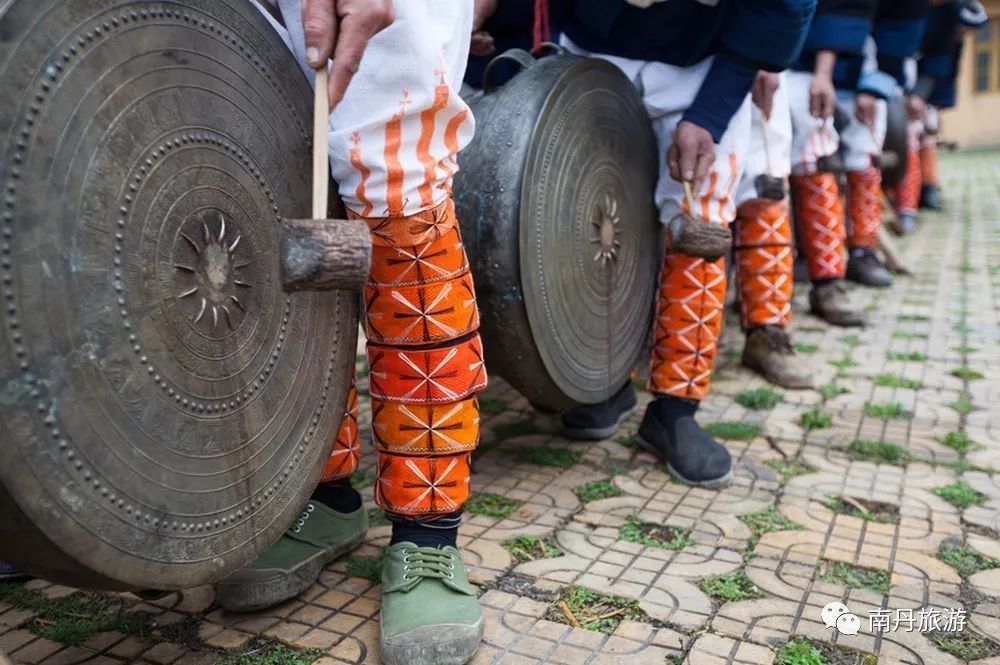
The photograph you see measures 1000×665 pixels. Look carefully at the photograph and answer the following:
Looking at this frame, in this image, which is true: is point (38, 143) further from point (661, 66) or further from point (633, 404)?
point (633, 404)

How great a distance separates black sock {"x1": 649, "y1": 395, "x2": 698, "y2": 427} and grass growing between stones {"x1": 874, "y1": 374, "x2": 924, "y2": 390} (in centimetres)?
110

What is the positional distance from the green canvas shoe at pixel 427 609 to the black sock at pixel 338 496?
238mm

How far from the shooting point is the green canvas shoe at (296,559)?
61.6 inches

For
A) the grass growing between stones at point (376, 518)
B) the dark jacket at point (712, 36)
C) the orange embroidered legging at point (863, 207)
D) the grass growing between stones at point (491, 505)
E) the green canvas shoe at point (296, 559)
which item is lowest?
the grass growing between stones at point (491, 505)

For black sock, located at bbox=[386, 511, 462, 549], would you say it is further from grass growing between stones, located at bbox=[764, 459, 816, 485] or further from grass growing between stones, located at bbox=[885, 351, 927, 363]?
grass growing between stones, located at bbox=[885, 351, 927, 363]

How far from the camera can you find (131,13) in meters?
1.08

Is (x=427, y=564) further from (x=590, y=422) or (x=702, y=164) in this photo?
Result: (x=702, y=164)

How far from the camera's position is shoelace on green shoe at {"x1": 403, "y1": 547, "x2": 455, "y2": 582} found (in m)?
1.53

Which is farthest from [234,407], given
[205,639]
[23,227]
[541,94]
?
[541,94]

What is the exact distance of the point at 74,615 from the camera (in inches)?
62.5

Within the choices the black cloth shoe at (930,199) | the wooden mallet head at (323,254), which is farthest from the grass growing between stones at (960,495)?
the black cloth shoe at (930,199)

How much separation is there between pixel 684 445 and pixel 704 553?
48 cm

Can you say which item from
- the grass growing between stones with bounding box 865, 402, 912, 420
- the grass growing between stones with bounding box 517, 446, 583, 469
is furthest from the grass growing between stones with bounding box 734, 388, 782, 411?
the grass growing between stones with bounding box 517, 446, 583, 469

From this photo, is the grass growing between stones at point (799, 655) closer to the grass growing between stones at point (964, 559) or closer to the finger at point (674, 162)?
the grass growing between stones at point (964, 559)
